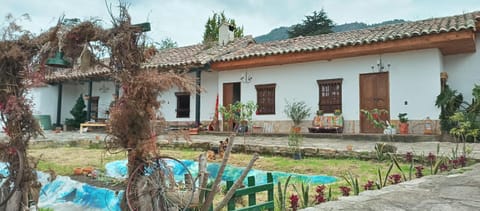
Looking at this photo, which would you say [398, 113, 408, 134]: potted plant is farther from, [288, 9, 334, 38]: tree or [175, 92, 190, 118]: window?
[288, 9, 334, 38]: tree

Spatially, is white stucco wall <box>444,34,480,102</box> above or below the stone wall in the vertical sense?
A: above

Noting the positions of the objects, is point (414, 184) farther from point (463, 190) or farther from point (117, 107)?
point (117, 107)

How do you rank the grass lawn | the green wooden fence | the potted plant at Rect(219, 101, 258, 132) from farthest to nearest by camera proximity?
the potted plant at Rect(219, 101, 258, 132) < the grass lawn < the green wooden fence

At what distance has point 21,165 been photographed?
3.47 meters

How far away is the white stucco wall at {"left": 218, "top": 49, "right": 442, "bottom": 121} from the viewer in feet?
34.2

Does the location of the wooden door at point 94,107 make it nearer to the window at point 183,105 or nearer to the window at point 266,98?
the window at point 183,105

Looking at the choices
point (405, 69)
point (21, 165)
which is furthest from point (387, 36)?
point (21, 165)

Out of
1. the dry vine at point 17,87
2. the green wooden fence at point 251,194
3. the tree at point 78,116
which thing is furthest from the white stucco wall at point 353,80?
the dry vine at point 17,87

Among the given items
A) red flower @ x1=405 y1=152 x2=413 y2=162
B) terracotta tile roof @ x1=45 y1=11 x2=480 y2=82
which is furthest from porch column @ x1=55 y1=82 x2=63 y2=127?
red flower @ x1=405 y1=152 x2=413 y2=162

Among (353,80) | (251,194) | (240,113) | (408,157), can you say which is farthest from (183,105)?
(251,194)

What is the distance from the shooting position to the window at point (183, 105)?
51.8 ft

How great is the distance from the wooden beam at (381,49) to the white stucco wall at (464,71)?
9.1 inches

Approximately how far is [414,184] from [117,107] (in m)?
2.91

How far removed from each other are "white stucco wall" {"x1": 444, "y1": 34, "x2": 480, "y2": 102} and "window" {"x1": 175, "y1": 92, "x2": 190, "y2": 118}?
32.2 feet
